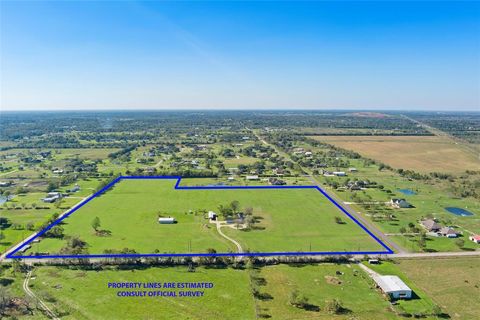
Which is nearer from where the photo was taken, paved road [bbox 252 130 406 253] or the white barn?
the white barn

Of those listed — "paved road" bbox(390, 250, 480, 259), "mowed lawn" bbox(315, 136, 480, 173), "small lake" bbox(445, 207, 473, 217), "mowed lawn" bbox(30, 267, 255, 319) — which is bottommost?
"mowed lawn" bbox(30, 267, 255, 319)

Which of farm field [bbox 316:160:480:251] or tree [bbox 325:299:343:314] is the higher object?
farm field [bbox 316:160:480:251]

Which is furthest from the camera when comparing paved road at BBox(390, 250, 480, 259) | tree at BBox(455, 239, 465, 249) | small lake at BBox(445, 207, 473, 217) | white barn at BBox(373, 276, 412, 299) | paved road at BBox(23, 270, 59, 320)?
small lake at BBox(445, 207, 473, 217)

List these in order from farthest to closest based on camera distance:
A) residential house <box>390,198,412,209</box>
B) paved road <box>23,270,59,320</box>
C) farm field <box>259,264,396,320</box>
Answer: residential house <box>390,198,412,209</box>, farm field <box>259,264,396,320</box>, paved road <box>23,270,59,320</box>

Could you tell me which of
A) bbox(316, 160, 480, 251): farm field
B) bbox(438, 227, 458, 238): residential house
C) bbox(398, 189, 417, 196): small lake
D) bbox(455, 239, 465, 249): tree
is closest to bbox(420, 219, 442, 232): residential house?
bbox(438, 227, 458, 238): residential house

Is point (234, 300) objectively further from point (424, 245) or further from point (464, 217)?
point (464, 217)

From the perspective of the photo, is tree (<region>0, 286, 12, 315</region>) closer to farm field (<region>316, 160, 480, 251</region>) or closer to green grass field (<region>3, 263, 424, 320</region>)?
green grass field (<region>3, 263, 424, 320</region>)

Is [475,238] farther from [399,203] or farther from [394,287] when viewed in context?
[394,287]
